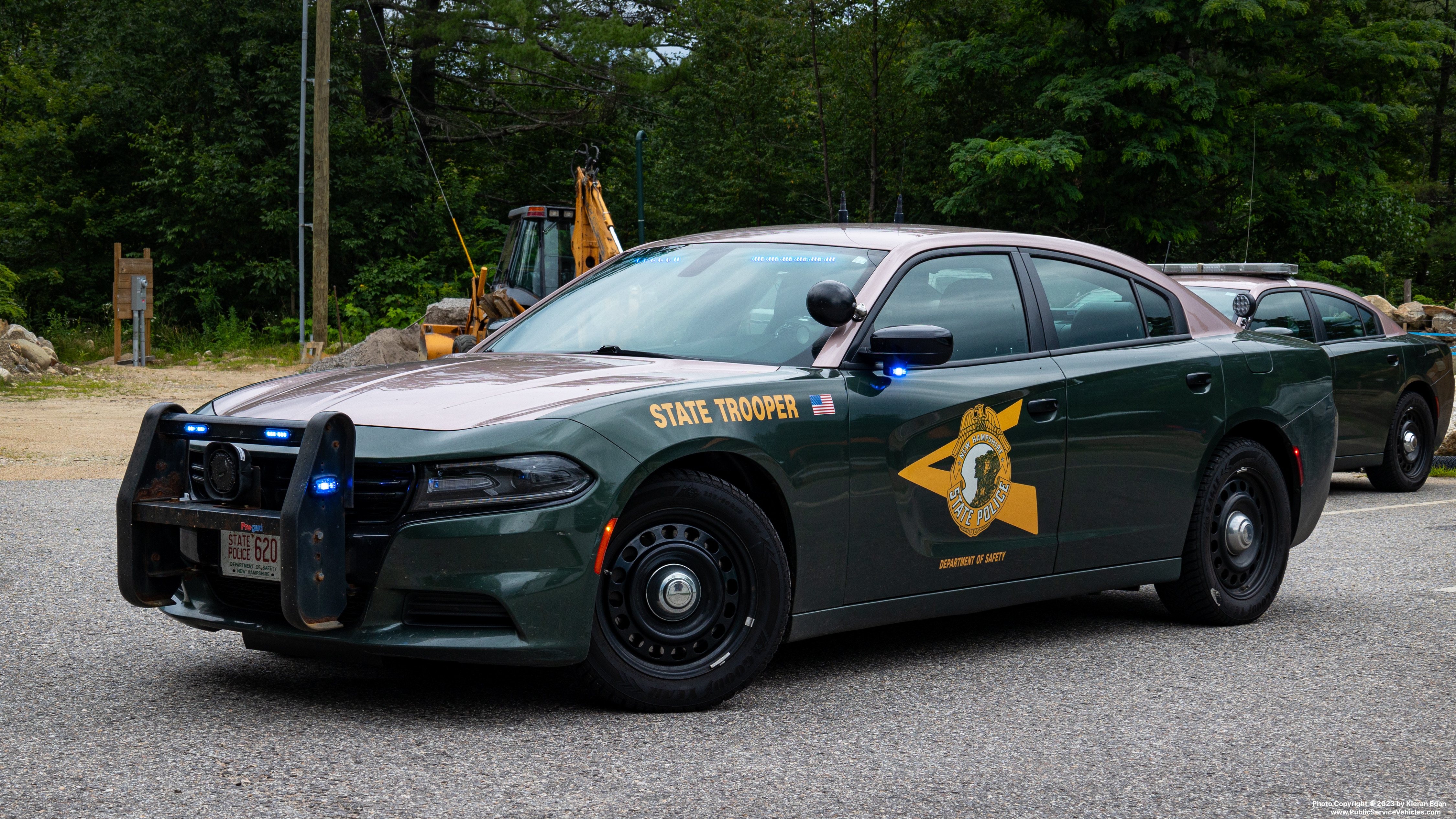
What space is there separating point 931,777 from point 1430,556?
554 cm

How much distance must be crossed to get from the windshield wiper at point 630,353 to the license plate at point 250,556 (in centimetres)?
150

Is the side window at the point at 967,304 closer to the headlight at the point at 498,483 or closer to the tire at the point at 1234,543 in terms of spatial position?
the tire at the point at 1234,543

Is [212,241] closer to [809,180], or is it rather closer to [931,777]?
[809,180]

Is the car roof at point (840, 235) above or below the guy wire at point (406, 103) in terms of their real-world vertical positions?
below

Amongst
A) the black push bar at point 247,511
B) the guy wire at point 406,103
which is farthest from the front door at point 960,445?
the guy wire at point 406,103

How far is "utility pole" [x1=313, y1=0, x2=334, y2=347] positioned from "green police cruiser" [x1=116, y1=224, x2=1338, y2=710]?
22.4m

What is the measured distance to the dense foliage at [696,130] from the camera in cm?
2806

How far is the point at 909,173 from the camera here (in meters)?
32.8

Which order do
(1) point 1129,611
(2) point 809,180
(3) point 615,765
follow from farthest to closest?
(2) point 809,180
(1) point 1129,611
(3) point 615,765

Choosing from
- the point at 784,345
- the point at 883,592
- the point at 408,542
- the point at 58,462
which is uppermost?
the point at 784,345

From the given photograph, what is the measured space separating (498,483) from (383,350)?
22616 mm

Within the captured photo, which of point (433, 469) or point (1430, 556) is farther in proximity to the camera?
point (1430, 556)

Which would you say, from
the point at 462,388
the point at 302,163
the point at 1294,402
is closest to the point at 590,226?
the point at 302,163

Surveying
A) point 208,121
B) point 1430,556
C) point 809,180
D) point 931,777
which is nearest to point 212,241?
point 208,121
